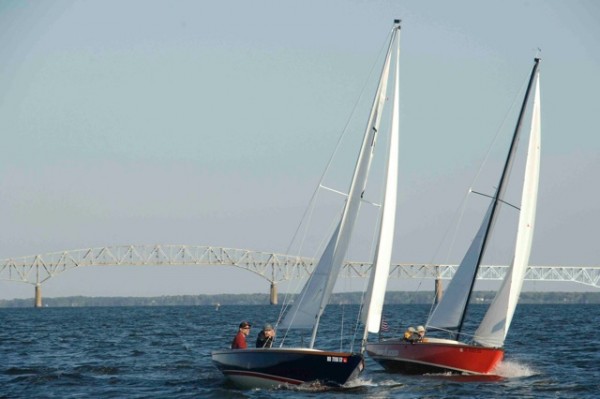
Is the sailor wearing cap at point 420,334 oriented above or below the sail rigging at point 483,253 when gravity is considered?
below

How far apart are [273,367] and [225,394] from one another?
175 centimetres

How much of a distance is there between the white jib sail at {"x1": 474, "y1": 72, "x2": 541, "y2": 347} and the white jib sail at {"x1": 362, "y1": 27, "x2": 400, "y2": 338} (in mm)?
4924

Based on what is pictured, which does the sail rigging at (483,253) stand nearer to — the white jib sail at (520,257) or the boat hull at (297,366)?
the white jib sail at (520,257)

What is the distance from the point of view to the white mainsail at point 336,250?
29.8 meters

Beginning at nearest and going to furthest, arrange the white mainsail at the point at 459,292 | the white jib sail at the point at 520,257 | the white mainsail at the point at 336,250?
the white mainsail at the point at 336,250 → the white jib sail at the point at 520,257 → the white mainsail at the point at 459,292

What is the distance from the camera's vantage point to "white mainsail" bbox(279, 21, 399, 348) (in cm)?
2978

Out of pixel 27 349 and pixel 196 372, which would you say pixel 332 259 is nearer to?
pixel 196 372

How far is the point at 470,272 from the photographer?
3606cm

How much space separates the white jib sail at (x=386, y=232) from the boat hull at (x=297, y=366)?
199cm

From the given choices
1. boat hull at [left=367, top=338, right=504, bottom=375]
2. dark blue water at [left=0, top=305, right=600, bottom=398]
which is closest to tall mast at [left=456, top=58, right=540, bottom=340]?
boat hull at [left=367, top=338, right=504, bottom=375]

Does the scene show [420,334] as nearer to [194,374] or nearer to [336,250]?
[336,250]

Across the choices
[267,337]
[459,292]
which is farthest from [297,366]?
Result: [459,292]

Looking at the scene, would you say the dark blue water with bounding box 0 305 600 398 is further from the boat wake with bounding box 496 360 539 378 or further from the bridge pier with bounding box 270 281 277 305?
the bridge pier with bounding box 270 281 277 305

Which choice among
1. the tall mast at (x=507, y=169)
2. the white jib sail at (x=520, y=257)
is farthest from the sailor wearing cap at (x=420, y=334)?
the tall mast at (x=507, y=169)
